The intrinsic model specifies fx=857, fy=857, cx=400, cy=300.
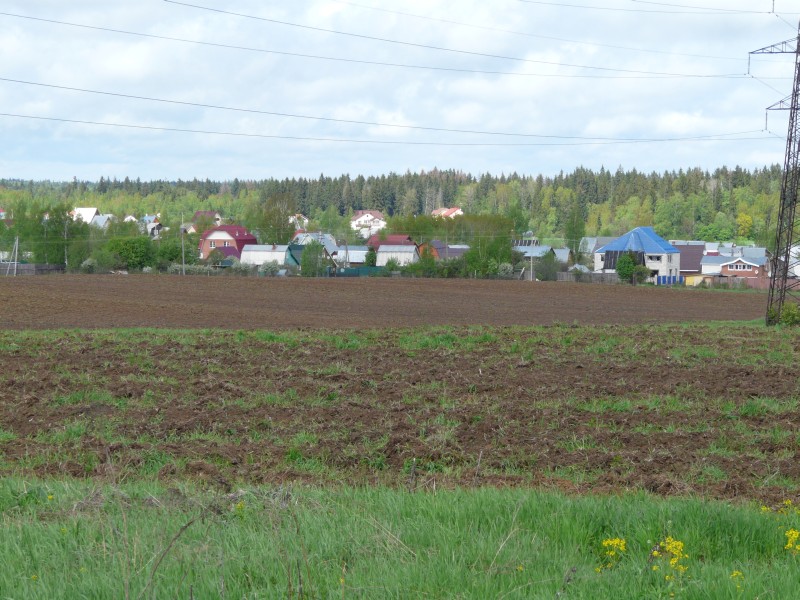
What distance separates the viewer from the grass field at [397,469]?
5145mm

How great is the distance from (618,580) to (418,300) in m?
51.5

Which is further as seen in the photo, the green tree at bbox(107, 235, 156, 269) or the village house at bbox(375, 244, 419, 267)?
the village house at bbox(375, 244, 419, 267)

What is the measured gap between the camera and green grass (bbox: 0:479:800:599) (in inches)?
192

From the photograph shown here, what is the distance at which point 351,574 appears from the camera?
514 cm

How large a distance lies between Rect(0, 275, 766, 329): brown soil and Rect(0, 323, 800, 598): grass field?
43.9 feet

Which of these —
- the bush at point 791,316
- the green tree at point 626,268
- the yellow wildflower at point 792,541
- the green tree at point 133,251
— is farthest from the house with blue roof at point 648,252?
the yellow wildflower at point 792,541

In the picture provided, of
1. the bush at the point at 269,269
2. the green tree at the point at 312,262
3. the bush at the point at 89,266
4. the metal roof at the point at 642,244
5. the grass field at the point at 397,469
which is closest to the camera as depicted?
the grass field at the point at 397,469

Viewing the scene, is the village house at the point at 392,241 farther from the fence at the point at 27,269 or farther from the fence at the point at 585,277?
the fence at the point at 27,269

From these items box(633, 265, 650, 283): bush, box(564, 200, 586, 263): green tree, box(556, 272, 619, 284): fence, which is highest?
box(564, 200, 586, 263): green tree

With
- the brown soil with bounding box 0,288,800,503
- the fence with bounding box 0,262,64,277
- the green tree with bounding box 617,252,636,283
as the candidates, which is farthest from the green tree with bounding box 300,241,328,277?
the brown soil with bounding box 0,288,800,503

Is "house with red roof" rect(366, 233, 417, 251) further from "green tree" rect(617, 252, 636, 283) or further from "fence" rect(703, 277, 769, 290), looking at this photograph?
"fence" rect(703, 277, 769, 290)

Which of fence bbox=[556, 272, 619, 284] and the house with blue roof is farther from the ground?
the house with blue roof

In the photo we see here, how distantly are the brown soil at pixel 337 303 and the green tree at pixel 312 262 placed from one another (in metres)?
21.8

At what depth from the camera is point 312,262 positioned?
101188 millimetres
